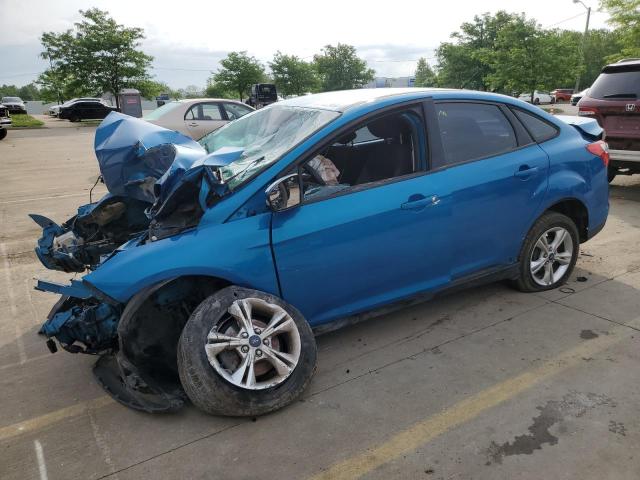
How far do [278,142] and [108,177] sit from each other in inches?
52.6

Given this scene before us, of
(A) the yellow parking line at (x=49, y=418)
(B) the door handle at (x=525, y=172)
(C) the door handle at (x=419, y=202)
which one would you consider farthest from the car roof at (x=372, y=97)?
(A) the yellow parking line at (x=49, y=418)

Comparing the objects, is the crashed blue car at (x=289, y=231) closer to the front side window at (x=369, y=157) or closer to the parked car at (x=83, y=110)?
the front side window at (x=369, y=157)

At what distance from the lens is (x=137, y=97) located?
2886 centimetres

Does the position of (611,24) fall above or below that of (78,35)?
below

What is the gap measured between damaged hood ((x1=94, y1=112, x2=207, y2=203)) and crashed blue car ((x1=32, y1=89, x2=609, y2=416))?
1 cm

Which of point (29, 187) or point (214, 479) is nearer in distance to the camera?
point (214, 479)

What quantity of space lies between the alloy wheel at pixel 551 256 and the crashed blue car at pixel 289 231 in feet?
0.06

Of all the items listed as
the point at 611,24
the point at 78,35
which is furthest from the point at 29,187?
the point at 78,35

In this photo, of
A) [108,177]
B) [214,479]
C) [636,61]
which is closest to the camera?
[214,479]

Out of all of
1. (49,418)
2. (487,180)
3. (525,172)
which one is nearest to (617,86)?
(525,172)

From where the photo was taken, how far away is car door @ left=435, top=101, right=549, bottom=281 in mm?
3436

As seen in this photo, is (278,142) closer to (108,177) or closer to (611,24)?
(108,177)

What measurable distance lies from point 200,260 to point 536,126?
9.55ft

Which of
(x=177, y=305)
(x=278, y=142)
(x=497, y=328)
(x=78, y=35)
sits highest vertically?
(x=78, y=35)
